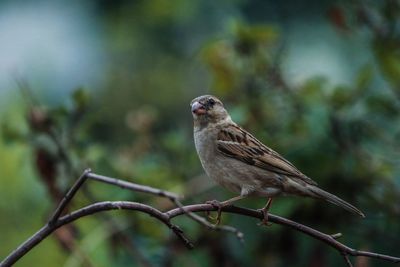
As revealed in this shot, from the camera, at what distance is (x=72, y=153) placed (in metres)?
4.20

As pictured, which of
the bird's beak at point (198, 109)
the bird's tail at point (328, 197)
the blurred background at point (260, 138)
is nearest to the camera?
the bird's tail at point (328, 197)

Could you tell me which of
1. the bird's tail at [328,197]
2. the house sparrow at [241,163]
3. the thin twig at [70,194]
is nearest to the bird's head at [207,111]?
the house sparrow at [241,163]

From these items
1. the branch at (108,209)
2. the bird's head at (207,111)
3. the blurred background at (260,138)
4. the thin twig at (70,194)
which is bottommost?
the blurred background at (260,138)

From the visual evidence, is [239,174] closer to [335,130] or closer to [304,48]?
[335,130]

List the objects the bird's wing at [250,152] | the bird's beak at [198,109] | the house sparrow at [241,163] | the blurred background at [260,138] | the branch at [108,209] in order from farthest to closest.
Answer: the blurred background at [260,138]
the bird's beak at [198,109]
the bird's wing at [250,152]
the house sparrow at [241,163]
the branch at [108,209]

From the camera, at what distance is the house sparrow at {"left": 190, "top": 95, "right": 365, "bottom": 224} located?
314cm

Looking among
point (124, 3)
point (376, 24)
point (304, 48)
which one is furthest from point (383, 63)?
point (124, 3)

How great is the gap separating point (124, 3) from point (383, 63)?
15.7ft

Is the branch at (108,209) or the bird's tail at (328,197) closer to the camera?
the branch at (108,209)

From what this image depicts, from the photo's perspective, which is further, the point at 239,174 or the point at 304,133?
the point at 304,133

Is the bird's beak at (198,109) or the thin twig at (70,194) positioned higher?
the thin twig at (70,194)

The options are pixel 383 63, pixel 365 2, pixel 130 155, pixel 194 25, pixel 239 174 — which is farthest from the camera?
pixel 194 25

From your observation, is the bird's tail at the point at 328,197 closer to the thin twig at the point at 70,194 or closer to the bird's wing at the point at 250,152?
the bird's wing at the point at 250,152

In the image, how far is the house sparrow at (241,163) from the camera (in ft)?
10.3
